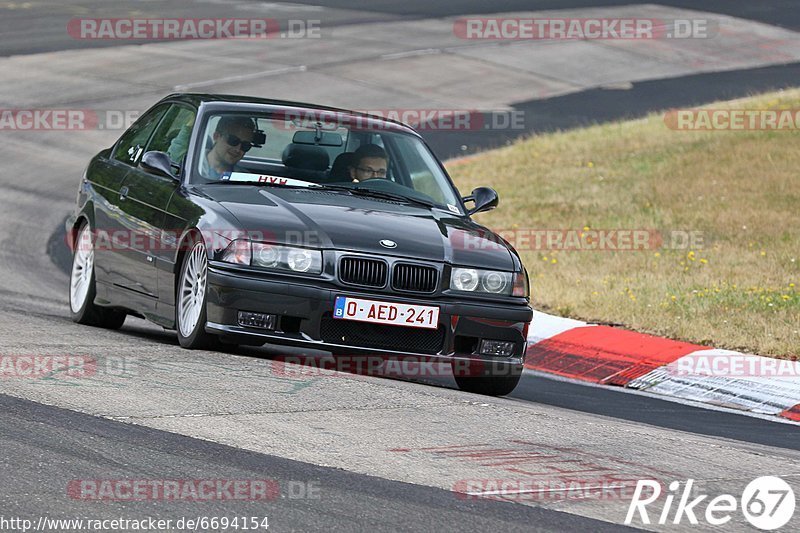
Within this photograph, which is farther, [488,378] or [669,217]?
[669,217]

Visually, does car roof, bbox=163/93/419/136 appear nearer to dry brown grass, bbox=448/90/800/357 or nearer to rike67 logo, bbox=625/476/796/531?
dry brown grass, bbox=448/90/800/357

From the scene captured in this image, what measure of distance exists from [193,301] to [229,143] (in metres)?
1.24

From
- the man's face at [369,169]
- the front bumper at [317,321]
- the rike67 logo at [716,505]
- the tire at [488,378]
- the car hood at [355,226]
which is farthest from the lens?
the man's face at [369,169]

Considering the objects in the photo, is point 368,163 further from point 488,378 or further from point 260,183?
point 488,378

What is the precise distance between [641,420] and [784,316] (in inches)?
130

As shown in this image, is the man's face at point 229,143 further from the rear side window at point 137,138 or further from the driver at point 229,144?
the rear side window at point 137,138

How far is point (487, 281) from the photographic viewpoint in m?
8.33

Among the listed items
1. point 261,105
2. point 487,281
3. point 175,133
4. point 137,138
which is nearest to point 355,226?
point 487,281

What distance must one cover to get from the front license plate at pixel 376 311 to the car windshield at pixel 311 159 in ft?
3.92

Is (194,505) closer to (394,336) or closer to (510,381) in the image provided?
(394,336)

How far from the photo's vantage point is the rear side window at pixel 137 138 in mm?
9961

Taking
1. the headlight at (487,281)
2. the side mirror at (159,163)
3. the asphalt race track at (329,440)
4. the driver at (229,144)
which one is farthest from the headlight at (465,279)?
the side mirror at (159,163)

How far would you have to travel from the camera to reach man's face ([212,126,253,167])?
30.0ft

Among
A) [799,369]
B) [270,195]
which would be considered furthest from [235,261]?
[799,369]
